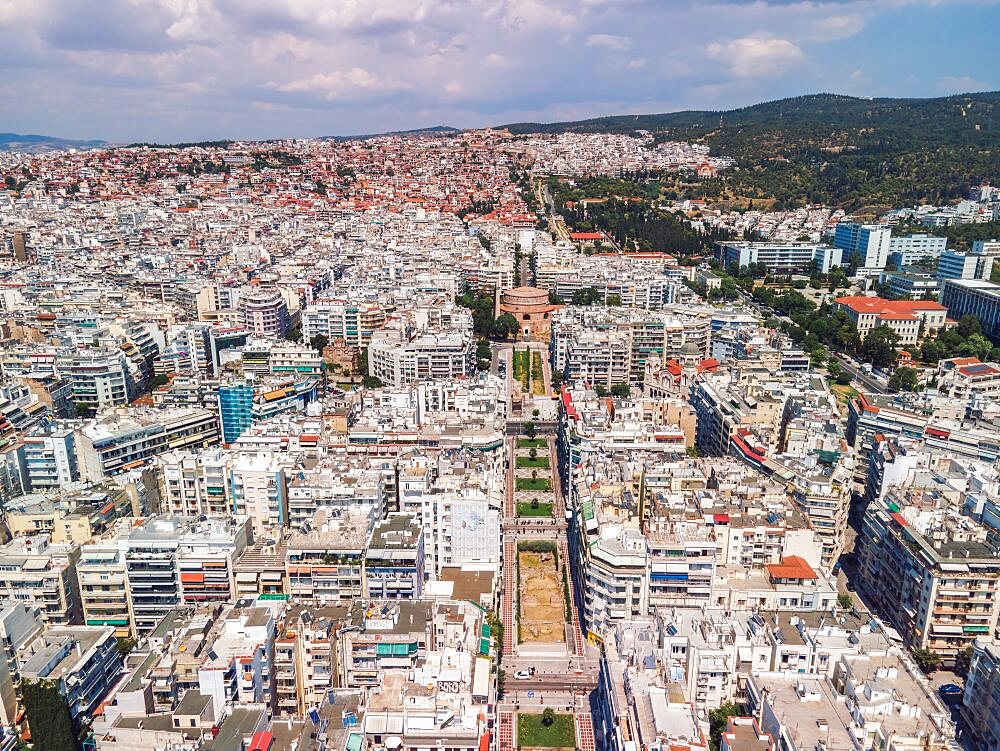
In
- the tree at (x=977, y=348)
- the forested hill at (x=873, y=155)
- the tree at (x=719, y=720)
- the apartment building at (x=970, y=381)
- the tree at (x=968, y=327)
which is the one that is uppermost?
the forested hill at (x=873, y=155)

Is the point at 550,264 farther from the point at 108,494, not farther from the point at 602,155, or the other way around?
the point at 602,155

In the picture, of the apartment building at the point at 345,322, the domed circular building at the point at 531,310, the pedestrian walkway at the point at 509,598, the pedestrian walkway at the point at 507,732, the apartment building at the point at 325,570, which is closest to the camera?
the pedestrian walkway at the point at 507,732

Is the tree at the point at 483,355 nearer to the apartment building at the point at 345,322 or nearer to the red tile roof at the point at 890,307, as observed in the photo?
Result: the apartment building at the point at 345,322

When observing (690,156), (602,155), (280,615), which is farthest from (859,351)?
(602,155)

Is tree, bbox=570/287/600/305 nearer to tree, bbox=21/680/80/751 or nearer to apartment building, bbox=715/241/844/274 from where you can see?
apartment building, bbox=715/241/844/274

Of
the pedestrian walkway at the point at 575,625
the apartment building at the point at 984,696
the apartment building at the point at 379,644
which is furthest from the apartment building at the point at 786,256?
the apartment building at the point at 379,644

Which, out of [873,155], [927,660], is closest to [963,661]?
[927,660]
